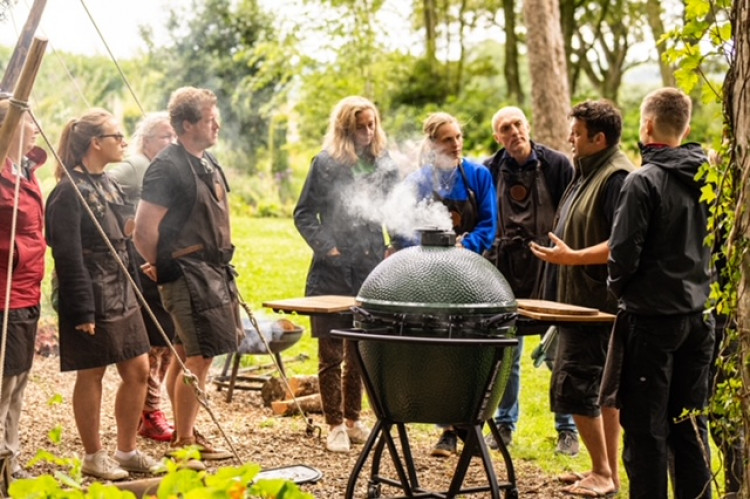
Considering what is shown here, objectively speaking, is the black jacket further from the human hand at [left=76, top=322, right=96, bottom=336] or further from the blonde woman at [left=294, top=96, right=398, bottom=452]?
the human hand at [left=76, top=322, right=96, bottom=336]

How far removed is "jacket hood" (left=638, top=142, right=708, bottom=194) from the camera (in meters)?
4.18

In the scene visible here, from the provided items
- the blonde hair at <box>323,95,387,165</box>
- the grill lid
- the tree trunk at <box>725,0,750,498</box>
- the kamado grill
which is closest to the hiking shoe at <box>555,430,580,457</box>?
the kamado grill

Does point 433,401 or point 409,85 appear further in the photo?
point 409,85

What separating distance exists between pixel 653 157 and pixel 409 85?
1672cm

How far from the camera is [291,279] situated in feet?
41.0

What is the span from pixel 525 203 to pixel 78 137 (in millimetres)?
2505

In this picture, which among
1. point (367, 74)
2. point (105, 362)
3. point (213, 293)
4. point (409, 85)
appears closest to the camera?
point (105, 362)

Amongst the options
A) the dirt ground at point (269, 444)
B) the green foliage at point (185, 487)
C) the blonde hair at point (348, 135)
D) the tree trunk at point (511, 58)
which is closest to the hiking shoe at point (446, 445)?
the dirt ground at point (269, 444)

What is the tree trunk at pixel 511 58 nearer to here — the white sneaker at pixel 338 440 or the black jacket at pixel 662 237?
the white sneaker at pixel 338 440

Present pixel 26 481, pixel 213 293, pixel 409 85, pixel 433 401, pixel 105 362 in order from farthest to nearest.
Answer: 1. pixel 409 85
2. pixel 213 293
3. pixel 105 362
4. pixel 433 401
5. pixel 26 481

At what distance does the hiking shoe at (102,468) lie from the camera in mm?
4867

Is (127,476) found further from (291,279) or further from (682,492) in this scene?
(291,279)

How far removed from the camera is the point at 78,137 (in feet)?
16.3

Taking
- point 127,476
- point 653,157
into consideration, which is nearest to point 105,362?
point 127,476
